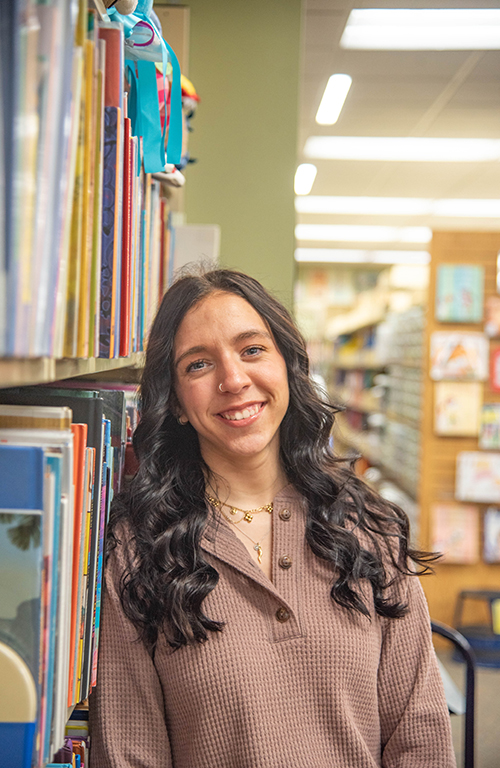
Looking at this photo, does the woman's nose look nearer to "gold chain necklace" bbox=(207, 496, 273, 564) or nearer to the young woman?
the young woman

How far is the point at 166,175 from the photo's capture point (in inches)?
58.2

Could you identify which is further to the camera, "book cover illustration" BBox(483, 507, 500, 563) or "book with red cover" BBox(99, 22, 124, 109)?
"book cover illustration" BBox(483, 507, 500, 563)

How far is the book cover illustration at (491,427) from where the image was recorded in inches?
145

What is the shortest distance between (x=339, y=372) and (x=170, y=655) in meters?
9.51

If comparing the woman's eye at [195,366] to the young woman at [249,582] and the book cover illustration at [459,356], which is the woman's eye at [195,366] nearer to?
the young woman at [249,582]

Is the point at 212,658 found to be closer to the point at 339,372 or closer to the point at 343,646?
the point at 343,646

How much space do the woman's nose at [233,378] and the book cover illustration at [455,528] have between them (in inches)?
115

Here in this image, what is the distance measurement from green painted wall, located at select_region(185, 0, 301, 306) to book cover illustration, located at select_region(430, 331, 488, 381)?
1.68m

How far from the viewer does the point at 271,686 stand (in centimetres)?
106

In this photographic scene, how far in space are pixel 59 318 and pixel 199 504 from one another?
2.21ft

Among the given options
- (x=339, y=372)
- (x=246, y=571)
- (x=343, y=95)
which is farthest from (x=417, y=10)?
(x=339, y=372)

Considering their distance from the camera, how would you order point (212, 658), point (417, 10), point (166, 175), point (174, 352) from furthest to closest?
point (417, 10), point (166, 175), point (174, 352), point (212, 658)

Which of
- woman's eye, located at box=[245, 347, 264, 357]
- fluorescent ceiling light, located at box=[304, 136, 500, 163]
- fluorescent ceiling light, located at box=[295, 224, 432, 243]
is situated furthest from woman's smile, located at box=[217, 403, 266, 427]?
fluorescent ceiling light, located at box=[295, 224, 432, 243]

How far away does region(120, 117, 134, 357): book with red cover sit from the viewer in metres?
0.95
